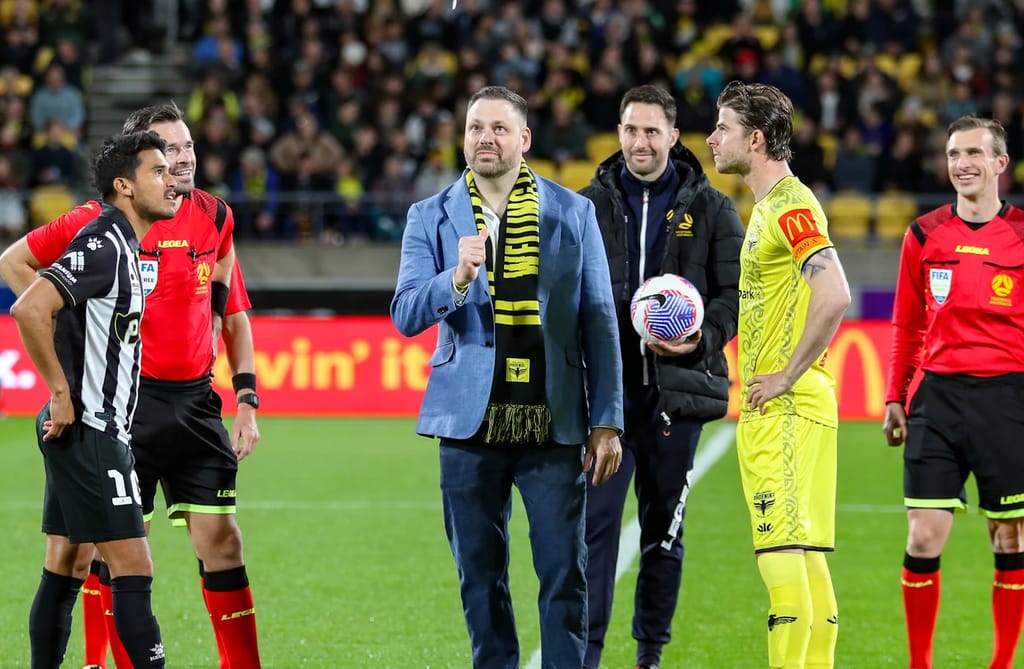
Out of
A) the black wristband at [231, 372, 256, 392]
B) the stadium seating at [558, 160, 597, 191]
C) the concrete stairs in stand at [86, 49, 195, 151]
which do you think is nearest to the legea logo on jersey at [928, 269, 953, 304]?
the black wristband at [231, 372, 256, 392]

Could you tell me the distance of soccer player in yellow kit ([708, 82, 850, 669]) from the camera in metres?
4.93

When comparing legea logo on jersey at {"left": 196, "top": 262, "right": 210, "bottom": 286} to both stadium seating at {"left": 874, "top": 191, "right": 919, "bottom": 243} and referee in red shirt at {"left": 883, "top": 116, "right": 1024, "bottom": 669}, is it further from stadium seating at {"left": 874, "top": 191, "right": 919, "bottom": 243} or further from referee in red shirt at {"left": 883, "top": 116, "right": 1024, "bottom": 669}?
stadium seating at {"left": 874, "top": 191, "right": 919, "bottom": 243}

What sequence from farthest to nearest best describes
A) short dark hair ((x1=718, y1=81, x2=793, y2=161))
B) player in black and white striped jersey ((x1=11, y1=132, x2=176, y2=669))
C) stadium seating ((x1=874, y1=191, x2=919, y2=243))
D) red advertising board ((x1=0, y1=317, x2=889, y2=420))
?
stadium seating ((x1=874, y1=191, x2=919, y2=243)), red advertising board ((x1=0, y1=317, x2=889, y2=420)), short dark hair ((x1=718, y1=81, x2=793, y2=161)), player in black and white striped jersey ((x1=11, y1=132, x2=176, y2=669))

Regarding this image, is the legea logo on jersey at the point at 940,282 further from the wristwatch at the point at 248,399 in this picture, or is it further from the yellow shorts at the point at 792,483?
the wristwatch at the point at 248,399

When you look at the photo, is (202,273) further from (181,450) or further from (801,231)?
(801,231)

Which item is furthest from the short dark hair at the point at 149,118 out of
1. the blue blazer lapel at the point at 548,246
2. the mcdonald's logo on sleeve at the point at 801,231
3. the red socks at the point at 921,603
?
the red socks at the point at 921,603

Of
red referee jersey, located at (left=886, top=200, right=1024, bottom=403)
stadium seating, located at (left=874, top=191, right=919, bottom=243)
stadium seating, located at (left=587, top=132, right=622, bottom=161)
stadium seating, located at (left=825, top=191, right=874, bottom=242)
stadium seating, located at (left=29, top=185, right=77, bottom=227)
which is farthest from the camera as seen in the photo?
stadium seating, located at (left=587, top=132, right=622, bottom=161)

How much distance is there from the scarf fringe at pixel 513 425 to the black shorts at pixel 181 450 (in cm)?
126

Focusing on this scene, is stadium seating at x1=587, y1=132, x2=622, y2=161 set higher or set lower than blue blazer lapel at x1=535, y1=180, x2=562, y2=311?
higher

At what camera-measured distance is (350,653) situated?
6355mm

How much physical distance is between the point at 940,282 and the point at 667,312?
1.30 metres

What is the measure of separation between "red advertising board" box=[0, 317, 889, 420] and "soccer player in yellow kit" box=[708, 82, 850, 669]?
1029 centimetres

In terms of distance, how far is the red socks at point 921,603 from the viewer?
5855 mm

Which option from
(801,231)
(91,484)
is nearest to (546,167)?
(801,231)
